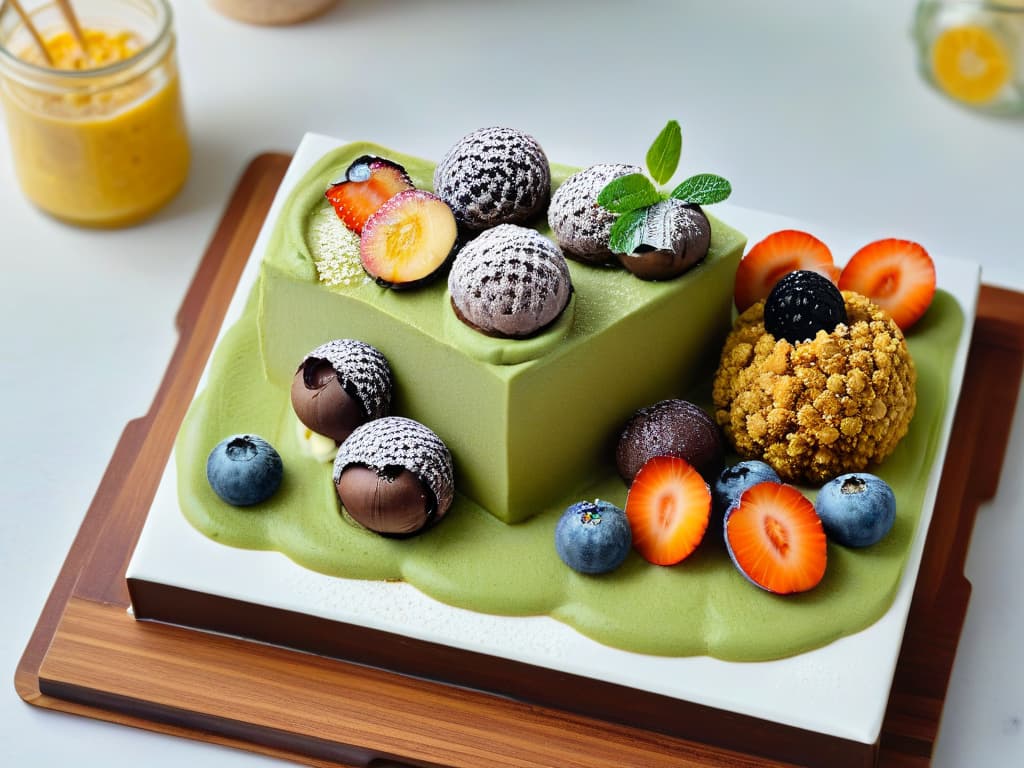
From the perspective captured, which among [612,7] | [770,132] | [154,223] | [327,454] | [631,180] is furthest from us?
[612,7]

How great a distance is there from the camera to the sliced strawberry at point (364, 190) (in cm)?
250

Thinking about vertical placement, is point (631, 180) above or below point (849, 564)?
above

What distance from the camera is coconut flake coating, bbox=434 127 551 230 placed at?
7.98 ft

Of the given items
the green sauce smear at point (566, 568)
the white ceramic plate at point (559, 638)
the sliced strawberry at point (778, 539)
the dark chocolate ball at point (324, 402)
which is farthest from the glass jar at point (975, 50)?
the dark chocolate ball at point (324, 402)

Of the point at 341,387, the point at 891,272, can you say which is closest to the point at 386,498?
the point at 341,387

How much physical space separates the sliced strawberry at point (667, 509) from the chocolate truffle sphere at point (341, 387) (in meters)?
0.43

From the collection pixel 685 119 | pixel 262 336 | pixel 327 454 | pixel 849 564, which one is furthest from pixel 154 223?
pixel 849 564

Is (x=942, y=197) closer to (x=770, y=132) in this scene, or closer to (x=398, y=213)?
(x=770, y=132)

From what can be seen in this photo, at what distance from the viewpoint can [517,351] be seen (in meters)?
2.28

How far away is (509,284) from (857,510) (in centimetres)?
65

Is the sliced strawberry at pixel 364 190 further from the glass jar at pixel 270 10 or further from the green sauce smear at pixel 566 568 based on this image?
the glass jar at pixel 270 10

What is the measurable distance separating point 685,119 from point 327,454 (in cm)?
139

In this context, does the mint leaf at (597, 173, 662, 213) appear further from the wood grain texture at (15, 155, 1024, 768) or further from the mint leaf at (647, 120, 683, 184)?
the wood grain texture at (15, 155, 1024, 768)

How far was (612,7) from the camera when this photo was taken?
12.2ft
